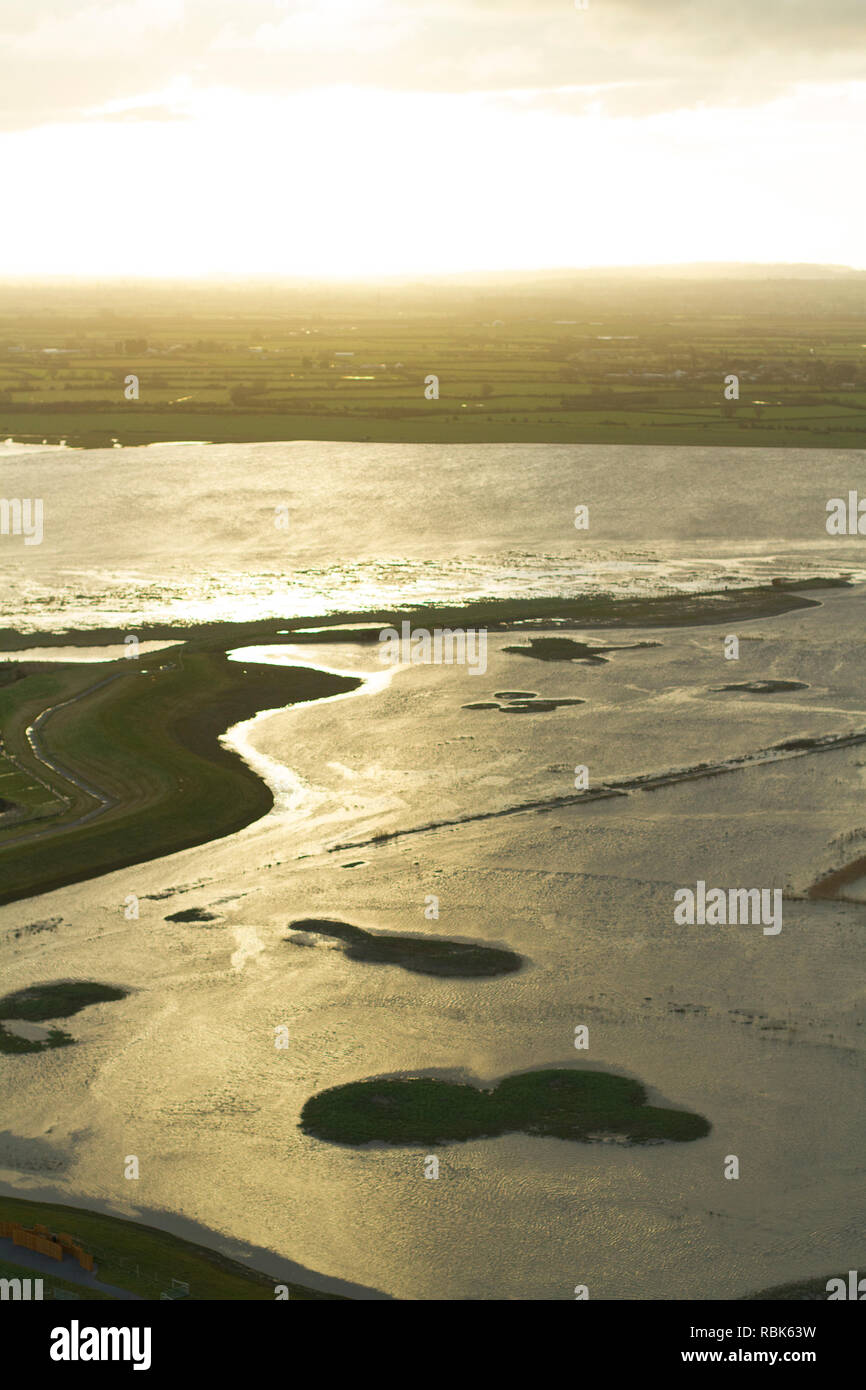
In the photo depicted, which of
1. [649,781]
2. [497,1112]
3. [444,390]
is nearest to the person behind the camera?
[497,1112]

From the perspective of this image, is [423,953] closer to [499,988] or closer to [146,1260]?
[499,988]

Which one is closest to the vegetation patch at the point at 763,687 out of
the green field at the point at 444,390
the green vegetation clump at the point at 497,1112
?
the green vegetation clump at the point at 497,1112

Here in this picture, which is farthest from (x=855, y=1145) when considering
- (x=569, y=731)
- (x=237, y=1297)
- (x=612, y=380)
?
(x=612, y=380)

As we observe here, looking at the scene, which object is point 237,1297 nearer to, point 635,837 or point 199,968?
point 199,968

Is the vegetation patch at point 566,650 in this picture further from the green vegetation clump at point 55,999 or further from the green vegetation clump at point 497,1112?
the green vegetation clump at point 497,1112

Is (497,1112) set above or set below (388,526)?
below

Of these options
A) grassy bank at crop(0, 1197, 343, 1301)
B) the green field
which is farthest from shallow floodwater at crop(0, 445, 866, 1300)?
the green field

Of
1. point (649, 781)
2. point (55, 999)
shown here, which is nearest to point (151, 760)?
point (55, 999)
